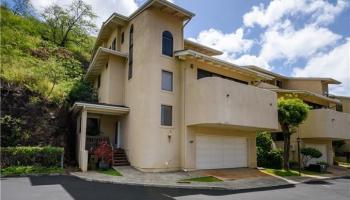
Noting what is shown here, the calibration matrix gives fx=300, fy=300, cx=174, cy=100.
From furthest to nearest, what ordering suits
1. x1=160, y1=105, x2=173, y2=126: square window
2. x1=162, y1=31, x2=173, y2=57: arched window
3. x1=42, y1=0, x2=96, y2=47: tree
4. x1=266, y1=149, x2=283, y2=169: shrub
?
x1=42, y1=0, x2=96, y2=47: tree < x1=266, y1=149, x2=283, y2=169: shrub < x1=162, y1=31, x2=173, y2=57: arched window < x1=160, y1=105, x2=173, y2=126: square window

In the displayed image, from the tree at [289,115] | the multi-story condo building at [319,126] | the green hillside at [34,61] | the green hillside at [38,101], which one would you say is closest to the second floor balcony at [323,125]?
the multi-story condo building at [319,126]

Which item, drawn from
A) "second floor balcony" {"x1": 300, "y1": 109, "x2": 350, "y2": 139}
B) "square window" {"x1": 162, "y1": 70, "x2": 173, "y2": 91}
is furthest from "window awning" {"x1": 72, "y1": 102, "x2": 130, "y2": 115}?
"second floor balcony" {"x1": 300, "y1": 109, "x2": 350, "y2": 139}

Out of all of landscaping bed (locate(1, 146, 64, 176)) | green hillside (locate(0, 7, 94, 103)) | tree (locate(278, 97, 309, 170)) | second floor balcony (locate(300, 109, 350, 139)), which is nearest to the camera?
green hillside (locate(0, 7, 94, 103))

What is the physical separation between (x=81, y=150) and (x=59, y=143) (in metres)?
3.57

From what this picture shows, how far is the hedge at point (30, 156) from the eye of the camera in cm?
1708

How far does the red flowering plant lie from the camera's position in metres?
18.8

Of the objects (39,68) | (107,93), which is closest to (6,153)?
(107,93)

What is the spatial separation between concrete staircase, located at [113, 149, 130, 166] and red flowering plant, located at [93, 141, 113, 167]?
71cm

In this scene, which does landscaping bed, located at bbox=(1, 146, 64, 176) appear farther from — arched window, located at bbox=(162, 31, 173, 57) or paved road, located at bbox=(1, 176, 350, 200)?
arched window, located at bbox=(162, 31, 173, 57)

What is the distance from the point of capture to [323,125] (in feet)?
93.0

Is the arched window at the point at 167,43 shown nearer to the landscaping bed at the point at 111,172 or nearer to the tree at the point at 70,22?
the landscaping bed at the point at 111,172

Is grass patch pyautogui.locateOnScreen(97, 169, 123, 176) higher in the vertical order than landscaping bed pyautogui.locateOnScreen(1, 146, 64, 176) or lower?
lower

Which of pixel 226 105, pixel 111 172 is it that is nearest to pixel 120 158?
pixel 111 172

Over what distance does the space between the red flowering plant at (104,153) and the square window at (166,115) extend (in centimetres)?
385
